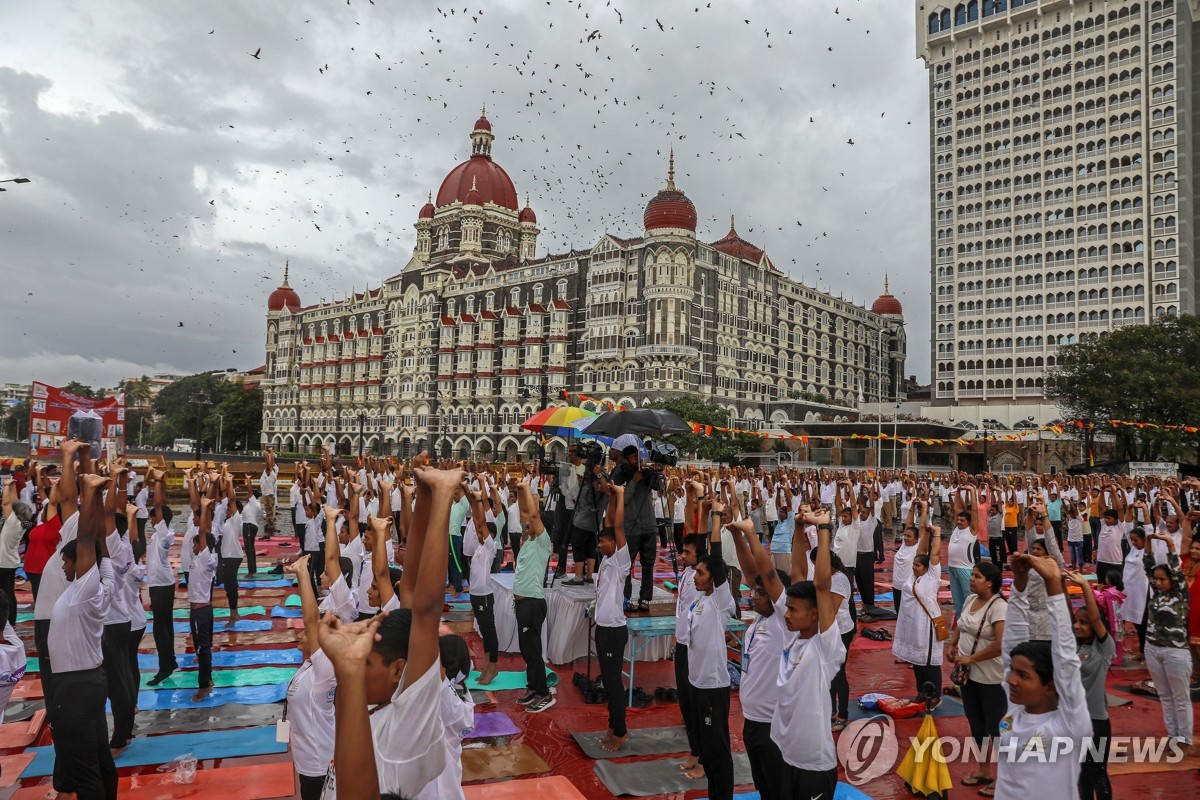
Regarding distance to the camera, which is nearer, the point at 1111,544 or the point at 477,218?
the point at 1111,544

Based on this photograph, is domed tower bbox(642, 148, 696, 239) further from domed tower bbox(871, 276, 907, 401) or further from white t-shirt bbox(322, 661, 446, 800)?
white t-shirt bbox(322, 661, 446, 800)

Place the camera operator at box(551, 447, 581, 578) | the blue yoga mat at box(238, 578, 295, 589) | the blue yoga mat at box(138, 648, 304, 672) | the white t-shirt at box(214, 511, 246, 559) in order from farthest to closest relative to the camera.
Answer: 1. the blue yoga mat at box(238, 578, 295, 589)
2. the camera operator at box(551, 447, 581, 578)
3. the white t-shirt at box(214, 511, 246, 559)
4. the blue yoga mat at box(138, 648, 304, 672)

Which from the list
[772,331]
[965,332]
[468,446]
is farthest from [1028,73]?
[468,446]

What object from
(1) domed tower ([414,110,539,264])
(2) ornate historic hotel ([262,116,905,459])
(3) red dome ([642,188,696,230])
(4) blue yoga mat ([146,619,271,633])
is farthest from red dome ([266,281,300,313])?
(4) blue yoga mat ([146,619,271,633])

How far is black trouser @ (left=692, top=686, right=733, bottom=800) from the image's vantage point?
484 centimetres

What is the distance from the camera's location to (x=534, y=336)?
185 feet

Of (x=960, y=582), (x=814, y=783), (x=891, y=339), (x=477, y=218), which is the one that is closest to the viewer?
(x=814, y=783)

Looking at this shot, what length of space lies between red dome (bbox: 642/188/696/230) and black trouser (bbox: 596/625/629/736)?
44618 mm

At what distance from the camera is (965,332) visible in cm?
6469

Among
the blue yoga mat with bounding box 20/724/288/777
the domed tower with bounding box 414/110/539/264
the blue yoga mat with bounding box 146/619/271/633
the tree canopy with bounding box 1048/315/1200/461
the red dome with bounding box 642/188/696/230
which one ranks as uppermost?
the domed tower with bounding box 414/110/539/264

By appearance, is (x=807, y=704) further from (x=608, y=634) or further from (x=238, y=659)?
(x=238, y=659)

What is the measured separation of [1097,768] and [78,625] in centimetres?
682

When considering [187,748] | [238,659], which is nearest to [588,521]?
[238,659]

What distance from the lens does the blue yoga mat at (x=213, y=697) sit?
698 centimetres
